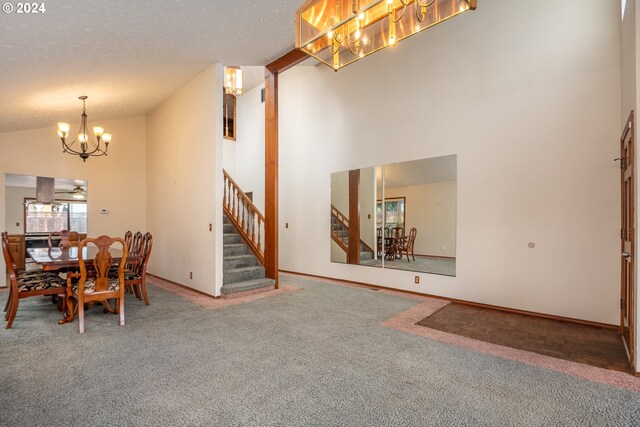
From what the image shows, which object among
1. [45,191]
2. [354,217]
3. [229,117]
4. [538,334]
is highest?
[229,117]

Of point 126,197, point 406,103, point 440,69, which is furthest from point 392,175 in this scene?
point 126,197

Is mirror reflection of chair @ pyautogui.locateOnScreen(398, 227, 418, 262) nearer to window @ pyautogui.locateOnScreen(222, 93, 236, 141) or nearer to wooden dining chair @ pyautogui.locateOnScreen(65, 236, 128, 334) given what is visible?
wooden dining chair @ pyautogui.locateOnScreen(65, 236, 128, 334)

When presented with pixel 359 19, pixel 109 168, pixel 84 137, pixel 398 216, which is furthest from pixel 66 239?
pixel 398 216

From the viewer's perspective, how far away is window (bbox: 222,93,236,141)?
30.5ft

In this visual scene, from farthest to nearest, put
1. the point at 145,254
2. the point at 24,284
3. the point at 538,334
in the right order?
the point at 145,254, the point at 24,284, the point at 538,334

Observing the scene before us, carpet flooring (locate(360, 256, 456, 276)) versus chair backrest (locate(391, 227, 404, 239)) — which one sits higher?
chair backrest (locate(391, 227, 404, 239))

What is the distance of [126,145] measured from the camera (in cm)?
705

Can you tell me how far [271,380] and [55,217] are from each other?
6.67 meters

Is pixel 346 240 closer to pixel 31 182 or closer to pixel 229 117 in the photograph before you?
pixel 229 117

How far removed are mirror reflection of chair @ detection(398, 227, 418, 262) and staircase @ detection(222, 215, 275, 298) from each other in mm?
2359

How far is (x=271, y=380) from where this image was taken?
2383mm

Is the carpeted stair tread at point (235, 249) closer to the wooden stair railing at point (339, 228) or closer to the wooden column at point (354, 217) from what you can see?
the wooden stair railing at point (339, 228)

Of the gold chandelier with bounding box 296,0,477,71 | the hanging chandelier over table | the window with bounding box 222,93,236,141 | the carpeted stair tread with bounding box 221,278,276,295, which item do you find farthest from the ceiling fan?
the gold chandelier with bounding box 296,0,477,71

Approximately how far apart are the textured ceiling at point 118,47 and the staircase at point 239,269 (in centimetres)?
308
